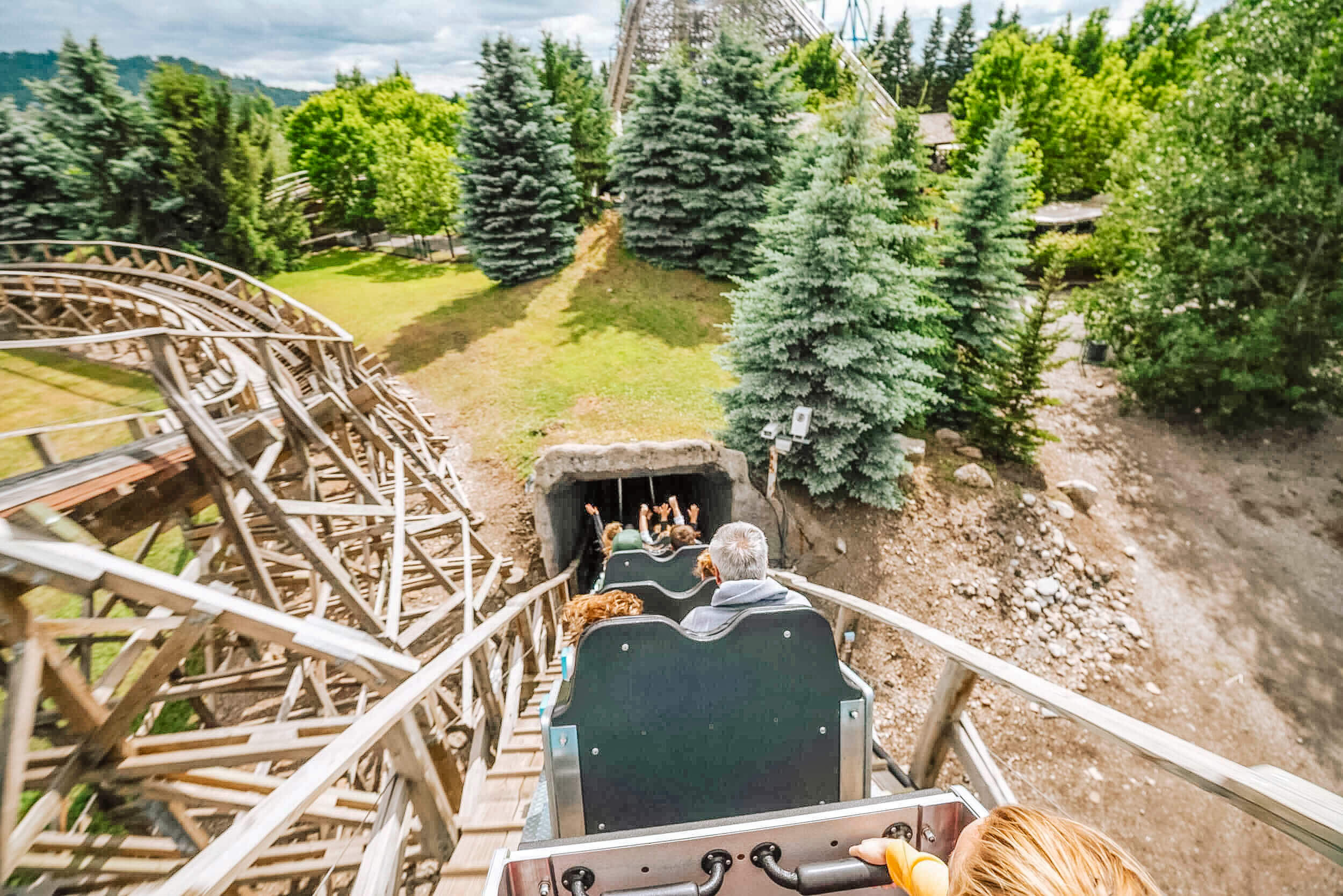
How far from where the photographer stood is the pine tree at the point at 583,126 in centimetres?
1944

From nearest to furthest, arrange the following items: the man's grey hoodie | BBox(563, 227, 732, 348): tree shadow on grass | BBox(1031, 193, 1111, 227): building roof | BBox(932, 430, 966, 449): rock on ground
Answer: the man's grey hoodie → BBox(932, 430, 966, 449): rock on ground → BBox(563, 227, 732, 348): tree shadow on grass → BBox(1031, 193, 1111, 227): building roof

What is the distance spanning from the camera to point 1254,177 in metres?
10.5

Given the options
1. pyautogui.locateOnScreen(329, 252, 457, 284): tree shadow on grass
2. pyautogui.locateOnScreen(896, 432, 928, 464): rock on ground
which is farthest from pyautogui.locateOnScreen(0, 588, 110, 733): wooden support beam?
pyautogui.locateOnScreen(329, 252, 457, 284): tree shadow on grass

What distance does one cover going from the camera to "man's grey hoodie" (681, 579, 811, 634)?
8.40 ft

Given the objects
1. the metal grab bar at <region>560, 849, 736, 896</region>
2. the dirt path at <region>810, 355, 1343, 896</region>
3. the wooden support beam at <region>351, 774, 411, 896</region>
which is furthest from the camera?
the dirt path at <region>810, 355, 1343, 896</region>

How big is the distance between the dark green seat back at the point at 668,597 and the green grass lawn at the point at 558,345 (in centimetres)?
617

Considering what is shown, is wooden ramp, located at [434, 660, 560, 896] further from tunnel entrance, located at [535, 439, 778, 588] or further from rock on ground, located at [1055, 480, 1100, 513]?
rock on ground, located at [1055, 480, 1100, 513]

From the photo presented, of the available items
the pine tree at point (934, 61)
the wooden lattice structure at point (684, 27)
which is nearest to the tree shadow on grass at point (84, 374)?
the wooden lattice structure at point (684, 27)

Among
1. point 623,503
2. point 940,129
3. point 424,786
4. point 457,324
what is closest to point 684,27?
point 940,129

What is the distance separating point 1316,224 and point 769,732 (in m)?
15.3

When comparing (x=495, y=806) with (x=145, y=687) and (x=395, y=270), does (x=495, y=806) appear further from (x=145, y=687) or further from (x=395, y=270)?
(x=395, y=270)

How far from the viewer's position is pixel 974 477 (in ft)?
31.1

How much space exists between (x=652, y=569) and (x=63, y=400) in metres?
5.37

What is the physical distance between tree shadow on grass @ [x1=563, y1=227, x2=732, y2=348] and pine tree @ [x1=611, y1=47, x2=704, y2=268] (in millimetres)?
729
